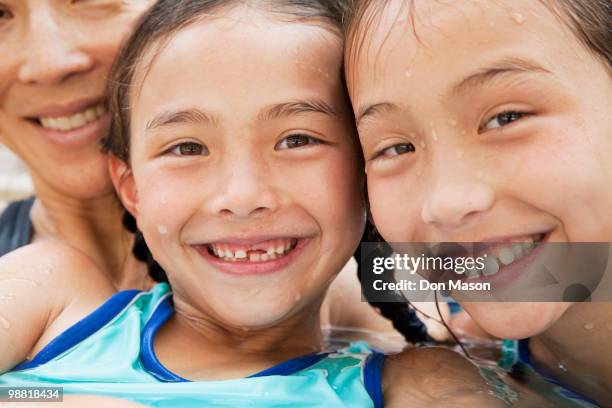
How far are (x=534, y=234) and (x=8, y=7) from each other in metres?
2.08

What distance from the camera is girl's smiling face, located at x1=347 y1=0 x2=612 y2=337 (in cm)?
189

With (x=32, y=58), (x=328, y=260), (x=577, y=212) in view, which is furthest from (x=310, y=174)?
(x=32, y=58)

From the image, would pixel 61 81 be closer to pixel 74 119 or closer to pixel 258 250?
pixel 74 119

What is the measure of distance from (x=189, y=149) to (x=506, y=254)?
0.95 m

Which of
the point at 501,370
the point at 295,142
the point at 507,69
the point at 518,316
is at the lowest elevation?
the point at 501,370

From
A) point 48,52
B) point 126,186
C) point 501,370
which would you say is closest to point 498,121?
point 501,370

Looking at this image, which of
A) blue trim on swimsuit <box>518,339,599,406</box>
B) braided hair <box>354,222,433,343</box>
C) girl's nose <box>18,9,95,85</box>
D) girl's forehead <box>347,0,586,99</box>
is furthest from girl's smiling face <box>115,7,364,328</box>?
blue trim on swimsuit <box>518,339,599,406</box>

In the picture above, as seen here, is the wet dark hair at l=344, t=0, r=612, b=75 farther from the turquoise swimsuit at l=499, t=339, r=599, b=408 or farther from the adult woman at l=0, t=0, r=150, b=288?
the adult woman at l=0, t=0, r=150, b=288

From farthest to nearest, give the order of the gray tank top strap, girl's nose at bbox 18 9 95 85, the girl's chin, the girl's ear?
the gray tank top strap
girl's nose at bbox 18 9 95 85
the girl's ear
the girl's chin

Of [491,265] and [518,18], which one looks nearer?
[518,18]

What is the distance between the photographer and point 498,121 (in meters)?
1.93

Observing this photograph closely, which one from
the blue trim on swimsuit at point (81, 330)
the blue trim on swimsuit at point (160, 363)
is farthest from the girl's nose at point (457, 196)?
the blue trim on swimsuit at point (81, 330)

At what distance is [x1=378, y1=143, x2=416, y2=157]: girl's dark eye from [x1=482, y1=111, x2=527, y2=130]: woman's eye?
21cm

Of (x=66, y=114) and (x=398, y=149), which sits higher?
(x=398, y=149)
